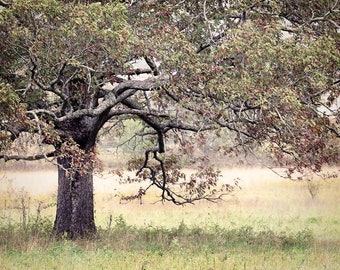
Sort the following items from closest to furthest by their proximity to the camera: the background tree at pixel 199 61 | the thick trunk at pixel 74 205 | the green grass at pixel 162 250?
1. the green grass at pixel 162 250
2. the background tree at pixel 199 61
3. the thick trunk at pixel 74 205

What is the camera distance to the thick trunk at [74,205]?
19578 mm

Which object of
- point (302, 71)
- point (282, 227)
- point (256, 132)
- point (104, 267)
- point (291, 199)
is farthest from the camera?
point (291, 199)

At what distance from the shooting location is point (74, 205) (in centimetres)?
1956

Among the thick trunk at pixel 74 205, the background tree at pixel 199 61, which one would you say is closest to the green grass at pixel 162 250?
the thick trunk at pixel 74 205

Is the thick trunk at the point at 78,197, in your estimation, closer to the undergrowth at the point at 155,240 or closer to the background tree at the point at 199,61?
the undergrowth at the point at 155,240

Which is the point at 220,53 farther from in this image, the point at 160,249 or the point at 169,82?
the point at 160,249

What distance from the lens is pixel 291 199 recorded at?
115 ft

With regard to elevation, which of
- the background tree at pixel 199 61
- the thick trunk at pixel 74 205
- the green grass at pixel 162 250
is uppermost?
the background tree at pixel 199 61

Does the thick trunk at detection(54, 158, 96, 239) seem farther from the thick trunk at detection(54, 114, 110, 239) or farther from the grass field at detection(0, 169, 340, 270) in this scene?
the grass field at detection(0, 169, 340, 270)

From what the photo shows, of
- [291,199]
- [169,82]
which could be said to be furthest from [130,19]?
[291,199]

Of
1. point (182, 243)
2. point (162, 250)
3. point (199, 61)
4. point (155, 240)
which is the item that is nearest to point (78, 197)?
point (155, 240)

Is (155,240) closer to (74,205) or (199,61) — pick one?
(74,205)

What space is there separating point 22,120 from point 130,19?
4.30 metres

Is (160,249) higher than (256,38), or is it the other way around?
(256,38)
